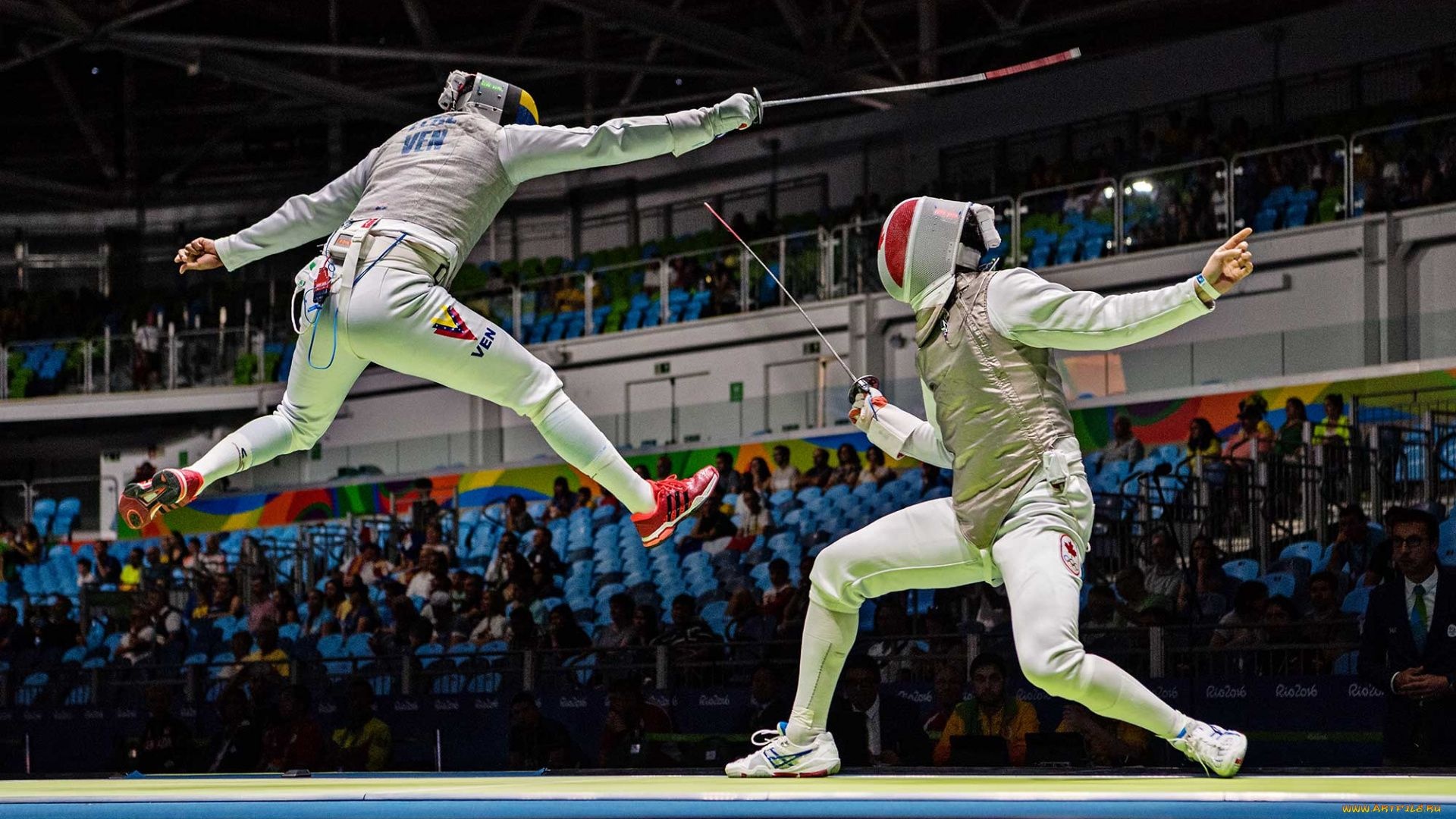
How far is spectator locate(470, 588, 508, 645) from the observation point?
37.6ft

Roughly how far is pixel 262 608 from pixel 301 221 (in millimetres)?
9412

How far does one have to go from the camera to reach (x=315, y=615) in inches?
533

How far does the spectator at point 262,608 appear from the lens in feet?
45.2

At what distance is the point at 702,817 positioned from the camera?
133 inches

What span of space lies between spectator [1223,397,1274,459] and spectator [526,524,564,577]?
16.5 feet

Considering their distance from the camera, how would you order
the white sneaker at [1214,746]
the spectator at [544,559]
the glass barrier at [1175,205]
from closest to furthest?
the white sneaker at [1214,746], the spectator at [544,559], the glass barrier at [1175,205]

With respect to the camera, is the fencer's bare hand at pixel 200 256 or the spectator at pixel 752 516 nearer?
the fencer's bare hand at pixel 200 256

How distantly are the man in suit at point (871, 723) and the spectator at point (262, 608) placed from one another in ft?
22.8

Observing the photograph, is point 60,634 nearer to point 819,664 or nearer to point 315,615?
point 315,615

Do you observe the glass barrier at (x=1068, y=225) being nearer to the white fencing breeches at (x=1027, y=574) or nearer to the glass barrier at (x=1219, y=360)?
the glass barrier at (x=1219, y=360)

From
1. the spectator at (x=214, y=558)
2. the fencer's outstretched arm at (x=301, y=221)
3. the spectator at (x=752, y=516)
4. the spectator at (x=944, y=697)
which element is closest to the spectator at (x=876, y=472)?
the spectator at (x=752, y=516)

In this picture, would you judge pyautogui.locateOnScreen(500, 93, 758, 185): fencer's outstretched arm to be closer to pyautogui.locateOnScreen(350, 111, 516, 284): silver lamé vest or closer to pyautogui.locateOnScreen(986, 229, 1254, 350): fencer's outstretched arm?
pyautogui.locateOnScreen(350, 111, 516, 284): silver lamé vest

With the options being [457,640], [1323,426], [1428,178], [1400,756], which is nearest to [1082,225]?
[1428,178]

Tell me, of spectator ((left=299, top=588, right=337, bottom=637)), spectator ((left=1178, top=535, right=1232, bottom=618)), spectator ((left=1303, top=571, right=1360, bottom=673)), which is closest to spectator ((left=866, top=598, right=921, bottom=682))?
spectator ((left=1178, top=535, right=1232, bottom=618))
